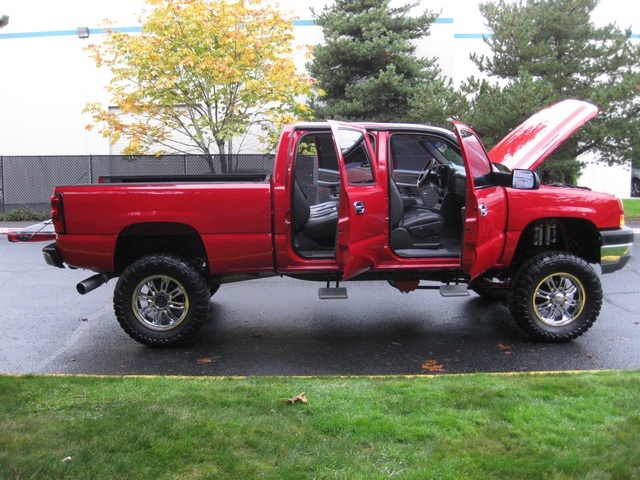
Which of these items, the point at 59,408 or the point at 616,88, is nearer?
the point at 59,408

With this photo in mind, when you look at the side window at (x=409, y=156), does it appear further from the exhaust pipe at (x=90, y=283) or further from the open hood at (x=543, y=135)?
the exhaust pipe at (x=90, y=283)

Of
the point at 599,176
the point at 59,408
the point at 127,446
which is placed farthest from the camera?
the point at 599,176

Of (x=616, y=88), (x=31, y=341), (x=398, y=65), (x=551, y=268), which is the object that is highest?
(x=398, y=65)

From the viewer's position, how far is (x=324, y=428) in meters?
4.02

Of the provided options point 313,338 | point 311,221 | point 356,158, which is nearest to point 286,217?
point 311,221

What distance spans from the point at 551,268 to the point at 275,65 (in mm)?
10575

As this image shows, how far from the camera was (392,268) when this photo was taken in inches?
253

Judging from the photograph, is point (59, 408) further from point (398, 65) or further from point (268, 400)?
point (398, 65)

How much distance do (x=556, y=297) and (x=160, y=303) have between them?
3.80 meters

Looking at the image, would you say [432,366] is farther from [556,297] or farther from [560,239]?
[560,239]

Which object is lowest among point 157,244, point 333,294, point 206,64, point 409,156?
point 333,294

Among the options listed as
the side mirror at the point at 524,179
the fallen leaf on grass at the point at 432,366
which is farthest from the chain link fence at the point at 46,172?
the fallen leaf on grass at the point at 432,366

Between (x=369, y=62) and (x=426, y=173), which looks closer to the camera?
(x=426, y=173)

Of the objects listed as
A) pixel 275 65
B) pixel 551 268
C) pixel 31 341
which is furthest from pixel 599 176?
pixel 31 341
